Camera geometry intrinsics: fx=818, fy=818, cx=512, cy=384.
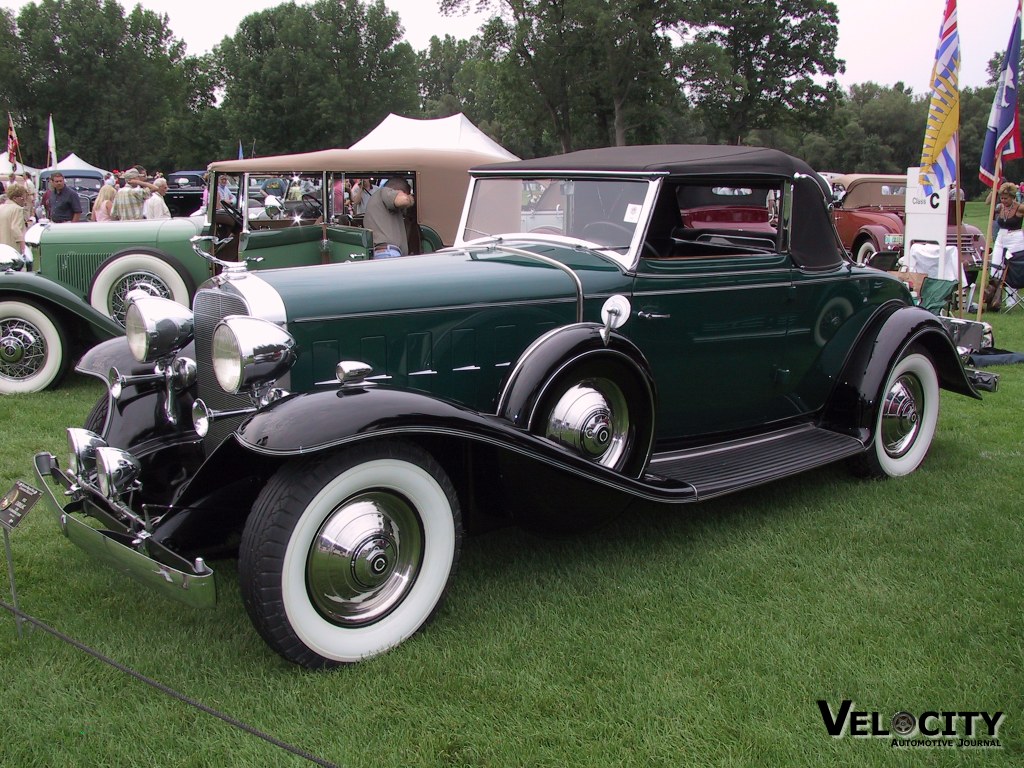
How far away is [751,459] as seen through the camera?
4.02m

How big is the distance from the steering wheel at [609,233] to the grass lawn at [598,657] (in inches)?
52.3

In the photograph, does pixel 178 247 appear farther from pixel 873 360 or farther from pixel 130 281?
pixel 873 360

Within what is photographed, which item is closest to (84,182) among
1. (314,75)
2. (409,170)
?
(314,75)

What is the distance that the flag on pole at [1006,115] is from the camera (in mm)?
7750

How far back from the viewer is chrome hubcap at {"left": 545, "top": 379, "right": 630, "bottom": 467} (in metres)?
3.36

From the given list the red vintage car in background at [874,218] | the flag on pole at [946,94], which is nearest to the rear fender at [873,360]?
the flag on pole at [946,94]

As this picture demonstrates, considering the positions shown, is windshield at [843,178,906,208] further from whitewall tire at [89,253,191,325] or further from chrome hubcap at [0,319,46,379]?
chrome hubcap at [0,319,46,379]

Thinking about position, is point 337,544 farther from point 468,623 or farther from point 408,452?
point 468,623

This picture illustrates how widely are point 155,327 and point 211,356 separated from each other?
25 centimetres

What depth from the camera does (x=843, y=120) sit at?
40.0 metres

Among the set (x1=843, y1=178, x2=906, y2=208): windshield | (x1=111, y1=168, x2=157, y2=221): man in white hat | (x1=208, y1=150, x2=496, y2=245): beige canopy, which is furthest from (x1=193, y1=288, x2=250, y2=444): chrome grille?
(x1=843, y1=178, x2=906, y2=208): windshield

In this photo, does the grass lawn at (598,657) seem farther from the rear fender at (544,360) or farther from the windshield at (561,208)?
the windshield at (561,208)

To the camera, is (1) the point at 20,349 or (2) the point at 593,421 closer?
(2) the point at 593,421

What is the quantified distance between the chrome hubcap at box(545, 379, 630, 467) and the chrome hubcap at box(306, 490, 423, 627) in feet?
2.56
